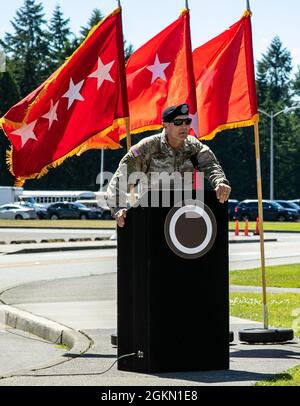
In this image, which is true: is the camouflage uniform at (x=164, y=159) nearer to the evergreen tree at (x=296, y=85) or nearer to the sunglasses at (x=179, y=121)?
the sunglasses at (x=179, y=121)

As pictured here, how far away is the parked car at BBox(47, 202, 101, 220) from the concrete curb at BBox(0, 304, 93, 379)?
237 ft

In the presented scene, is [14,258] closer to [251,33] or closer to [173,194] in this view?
[251,33]

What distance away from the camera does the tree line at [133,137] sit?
117 metres

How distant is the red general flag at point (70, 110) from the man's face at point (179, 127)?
234 centimetres

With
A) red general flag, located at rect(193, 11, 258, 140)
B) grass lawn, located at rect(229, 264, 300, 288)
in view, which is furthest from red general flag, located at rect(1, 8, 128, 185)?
grass lawn, located at rect(229, 264, 300, 288)

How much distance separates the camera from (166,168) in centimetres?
903

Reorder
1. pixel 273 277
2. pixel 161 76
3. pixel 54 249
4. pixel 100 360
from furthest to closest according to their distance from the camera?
pixel 54 249
pixel 273 277
pixel 161 76
pixel 100 360

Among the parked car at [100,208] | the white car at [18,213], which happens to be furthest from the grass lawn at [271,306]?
the parked car at [100,208]

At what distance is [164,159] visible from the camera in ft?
29.7

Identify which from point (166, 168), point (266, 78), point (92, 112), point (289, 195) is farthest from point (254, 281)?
point (266, 78)

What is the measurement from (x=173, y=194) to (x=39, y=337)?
4843 mm

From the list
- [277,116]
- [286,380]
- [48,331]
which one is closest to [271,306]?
[48,331]

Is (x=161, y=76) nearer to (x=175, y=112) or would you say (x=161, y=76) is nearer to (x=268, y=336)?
(x=268, y=336)

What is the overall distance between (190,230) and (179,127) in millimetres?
866
